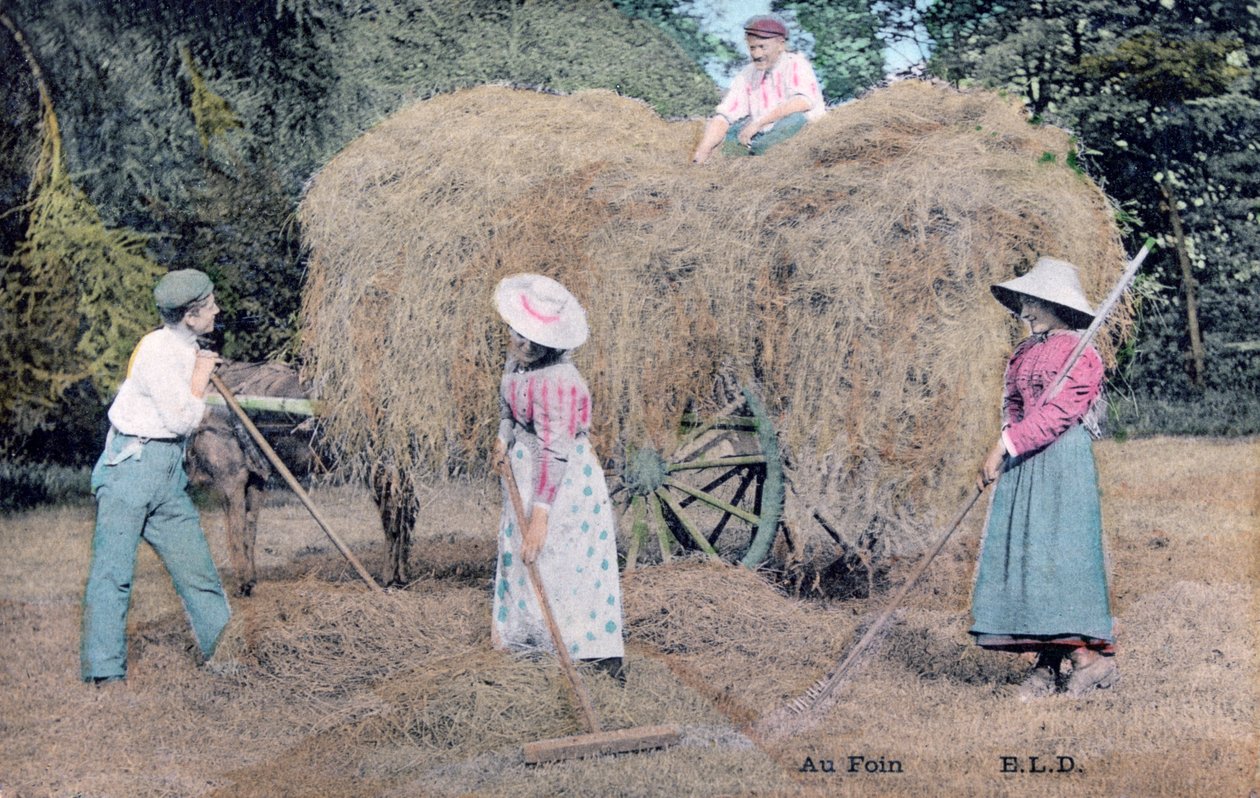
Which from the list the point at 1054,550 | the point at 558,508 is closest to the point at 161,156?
the point at 558,508

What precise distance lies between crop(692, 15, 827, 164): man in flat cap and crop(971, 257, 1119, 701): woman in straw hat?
124cm

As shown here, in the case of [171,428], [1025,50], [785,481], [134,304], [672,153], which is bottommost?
[785,481]

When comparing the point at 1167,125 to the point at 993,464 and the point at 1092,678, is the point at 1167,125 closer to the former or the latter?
the point at 993,464

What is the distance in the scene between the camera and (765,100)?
609 centimetres

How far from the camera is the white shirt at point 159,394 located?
18.2 feet

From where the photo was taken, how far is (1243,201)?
19.6ft

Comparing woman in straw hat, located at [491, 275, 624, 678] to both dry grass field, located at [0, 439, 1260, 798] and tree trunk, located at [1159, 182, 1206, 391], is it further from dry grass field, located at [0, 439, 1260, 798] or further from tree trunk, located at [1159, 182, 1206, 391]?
tree trunk, located at [1159, 182, 1206, 391]

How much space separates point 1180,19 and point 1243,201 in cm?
84

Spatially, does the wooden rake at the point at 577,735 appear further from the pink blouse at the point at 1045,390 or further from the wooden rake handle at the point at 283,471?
the pink blouse at the point at 1045,390

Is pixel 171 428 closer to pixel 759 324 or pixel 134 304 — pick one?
pixel 134 304

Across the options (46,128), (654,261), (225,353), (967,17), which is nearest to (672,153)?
(654,261)

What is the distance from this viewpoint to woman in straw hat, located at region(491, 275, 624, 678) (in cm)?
529

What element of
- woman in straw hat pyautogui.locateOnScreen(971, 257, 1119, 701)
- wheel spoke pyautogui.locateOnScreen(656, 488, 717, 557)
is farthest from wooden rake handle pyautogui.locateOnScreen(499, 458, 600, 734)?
woman in straw hat pyautogui.locateOnScreen(971, 257, 1119, 701)

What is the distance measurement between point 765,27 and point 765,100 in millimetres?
334
